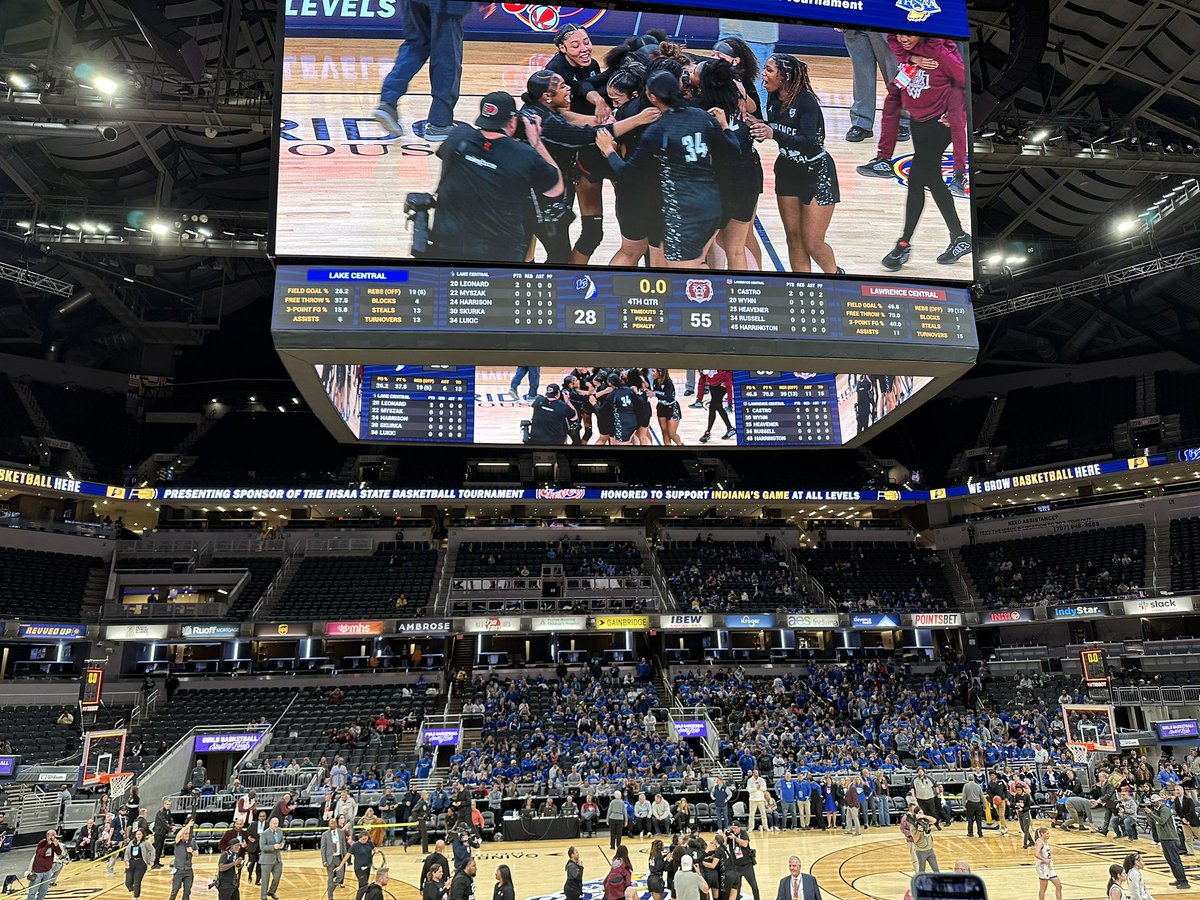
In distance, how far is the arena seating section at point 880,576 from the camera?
39.9 meters

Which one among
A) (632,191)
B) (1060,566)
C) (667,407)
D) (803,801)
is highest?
(632,191)

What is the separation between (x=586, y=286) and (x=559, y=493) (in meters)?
30.4

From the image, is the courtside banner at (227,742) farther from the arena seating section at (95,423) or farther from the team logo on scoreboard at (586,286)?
the team logo on scoreboard at (586,286)

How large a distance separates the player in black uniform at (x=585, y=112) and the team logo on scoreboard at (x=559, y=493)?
3028 centimetres

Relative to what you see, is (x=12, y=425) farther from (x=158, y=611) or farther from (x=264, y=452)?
(x=158, y=611)

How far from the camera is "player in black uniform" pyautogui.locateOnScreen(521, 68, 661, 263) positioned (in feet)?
33.6

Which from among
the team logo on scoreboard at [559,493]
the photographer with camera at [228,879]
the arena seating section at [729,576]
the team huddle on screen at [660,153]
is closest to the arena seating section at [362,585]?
the team logo on scoreboard at [559,493]

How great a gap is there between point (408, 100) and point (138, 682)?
33525 millimetres

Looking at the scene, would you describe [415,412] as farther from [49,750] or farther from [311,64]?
[49,750]

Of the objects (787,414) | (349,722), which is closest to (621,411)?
(787,414)

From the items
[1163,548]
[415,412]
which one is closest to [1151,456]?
[1163,548]

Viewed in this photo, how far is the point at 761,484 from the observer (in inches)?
1676

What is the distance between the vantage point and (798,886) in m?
11.0

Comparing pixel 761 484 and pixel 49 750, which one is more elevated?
pixel 761 484
